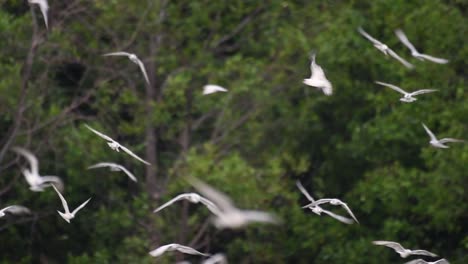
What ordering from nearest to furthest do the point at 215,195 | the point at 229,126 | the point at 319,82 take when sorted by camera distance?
the point at 215,195, the point at 319,82, the point at 229,126

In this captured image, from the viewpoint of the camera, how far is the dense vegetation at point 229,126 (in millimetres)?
21297

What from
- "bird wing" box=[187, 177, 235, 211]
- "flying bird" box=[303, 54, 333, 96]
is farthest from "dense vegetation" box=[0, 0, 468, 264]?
"flying bird" box=[303, 54, 333, 96]

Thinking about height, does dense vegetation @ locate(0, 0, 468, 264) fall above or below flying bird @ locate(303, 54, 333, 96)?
below

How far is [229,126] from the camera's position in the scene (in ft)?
74.0

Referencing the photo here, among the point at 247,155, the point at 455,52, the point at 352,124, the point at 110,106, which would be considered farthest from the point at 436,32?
the point at 110,106

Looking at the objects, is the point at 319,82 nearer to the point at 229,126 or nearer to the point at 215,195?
the point at 215,195

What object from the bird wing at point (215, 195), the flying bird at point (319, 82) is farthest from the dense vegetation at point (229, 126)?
the flying bird at point (319, 82)

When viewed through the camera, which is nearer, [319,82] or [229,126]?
[319,82]

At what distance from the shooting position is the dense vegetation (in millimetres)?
21297

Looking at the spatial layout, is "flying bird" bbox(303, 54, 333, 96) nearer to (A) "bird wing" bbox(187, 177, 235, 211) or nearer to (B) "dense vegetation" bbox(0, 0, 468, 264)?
(A) "bird wing" bbox(187, 177, 235, 211)

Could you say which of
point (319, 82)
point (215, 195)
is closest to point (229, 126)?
point (319, 82)

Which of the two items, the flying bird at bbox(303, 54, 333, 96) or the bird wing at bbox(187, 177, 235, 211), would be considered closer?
the bird wing at bbox(187, 177, 235, 211)

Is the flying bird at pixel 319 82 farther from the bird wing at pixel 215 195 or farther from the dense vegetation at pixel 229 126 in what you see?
the dense vegetation at pixel 229 126

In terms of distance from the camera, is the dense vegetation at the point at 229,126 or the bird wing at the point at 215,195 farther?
the dense vegetation at the point at 229,126
